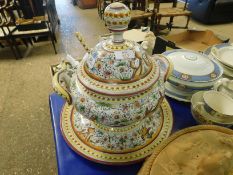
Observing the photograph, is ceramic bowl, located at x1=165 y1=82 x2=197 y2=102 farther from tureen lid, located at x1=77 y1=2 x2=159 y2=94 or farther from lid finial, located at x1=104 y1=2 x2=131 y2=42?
lid finial, located at x1=104 y1=2 x2=131 y2=42

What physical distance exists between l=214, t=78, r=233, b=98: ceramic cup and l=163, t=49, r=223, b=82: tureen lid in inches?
1.1

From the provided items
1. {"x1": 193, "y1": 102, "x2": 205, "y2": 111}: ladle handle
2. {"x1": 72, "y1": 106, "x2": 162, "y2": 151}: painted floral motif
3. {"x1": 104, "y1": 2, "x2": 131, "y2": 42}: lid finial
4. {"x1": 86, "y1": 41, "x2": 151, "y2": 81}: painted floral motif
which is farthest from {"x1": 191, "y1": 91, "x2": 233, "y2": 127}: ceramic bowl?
{"x1": 104, "y1": 2, "x2": 131, "y2": 42}: lid finial

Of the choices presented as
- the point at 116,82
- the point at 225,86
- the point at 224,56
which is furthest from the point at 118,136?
the point at 224,56

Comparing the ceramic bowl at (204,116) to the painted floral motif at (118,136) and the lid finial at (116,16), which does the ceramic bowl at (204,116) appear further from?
the lid finial at (116,16)

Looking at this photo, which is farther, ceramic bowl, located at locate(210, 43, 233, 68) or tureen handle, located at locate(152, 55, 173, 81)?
ceramic bowl, located at locate(210, 43, 233, 68)

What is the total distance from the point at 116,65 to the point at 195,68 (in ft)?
1.19

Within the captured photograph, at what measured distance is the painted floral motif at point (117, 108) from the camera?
486 millimetres

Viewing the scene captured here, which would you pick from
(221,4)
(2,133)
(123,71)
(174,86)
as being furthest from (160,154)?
(221,4)

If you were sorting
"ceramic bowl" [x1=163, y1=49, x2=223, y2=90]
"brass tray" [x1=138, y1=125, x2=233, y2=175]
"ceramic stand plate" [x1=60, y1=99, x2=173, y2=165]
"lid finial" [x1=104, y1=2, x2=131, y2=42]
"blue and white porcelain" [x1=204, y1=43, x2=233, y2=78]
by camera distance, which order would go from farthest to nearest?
"blue and white porcelain" [x1=204, y1=43, x2=233, y2=78], "ceramic bowl" [x1=163, y1=49, x2=223, y2=90], "ceramic stand plate" [x1=60, y1=99, x2=173, y2=165], "lid finial" [x1=104, y1=2, x2=131, y2=42], "brass tray" [x1=138, y1=125, x2=233, y2=175]

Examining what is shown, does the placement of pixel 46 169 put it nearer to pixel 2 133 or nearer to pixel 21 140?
pixel 21 140

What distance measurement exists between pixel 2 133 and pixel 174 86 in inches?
53.1

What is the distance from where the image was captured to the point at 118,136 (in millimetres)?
594

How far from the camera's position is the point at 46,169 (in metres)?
1.27

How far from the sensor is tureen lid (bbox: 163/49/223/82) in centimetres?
70
